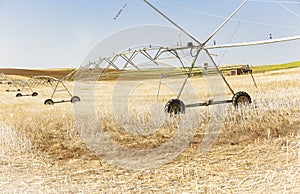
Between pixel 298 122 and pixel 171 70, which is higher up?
pixel 171 70

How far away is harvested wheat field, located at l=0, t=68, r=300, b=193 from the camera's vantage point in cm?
417

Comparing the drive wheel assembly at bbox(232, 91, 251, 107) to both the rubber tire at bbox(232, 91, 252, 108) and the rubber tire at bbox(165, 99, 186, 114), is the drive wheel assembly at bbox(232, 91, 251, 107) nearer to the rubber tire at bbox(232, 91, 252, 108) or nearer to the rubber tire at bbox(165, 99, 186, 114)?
the rubber tire at bbox(232, 91, 252, 108)

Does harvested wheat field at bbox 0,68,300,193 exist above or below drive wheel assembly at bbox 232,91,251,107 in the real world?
below

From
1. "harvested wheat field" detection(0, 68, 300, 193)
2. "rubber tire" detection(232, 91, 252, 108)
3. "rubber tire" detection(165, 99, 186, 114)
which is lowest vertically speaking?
"harvested wheat field" detection(0, 68, 300, 193)

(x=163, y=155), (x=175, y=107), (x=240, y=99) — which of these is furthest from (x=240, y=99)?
(x=163, y=155)

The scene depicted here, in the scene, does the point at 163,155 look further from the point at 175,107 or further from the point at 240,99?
the point at 240,99

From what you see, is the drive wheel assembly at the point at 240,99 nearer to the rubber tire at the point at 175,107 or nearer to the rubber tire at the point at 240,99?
the rubber tire at the point at 240,99

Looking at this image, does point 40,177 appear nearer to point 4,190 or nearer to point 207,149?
point 4,190

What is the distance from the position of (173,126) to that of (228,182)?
2.70 m

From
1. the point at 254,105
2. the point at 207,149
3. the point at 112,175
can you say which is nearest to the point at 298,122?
the point at 254,105

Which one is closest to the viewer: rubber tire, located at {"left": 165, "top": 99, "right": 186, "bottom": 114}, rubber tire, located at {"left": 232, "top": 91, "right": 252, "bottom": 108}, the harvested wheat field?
the harvested wheat field

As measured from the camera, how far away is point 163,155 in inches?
221

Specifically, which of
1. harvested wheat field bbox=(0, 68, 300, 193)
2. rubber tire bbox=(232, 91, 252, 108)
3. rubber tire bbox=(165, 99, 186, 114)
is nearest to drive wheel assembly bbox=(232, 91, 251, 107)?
rubber tire bbox=(232, 91, 252, 108)

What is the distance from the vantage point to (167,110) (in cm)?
776
